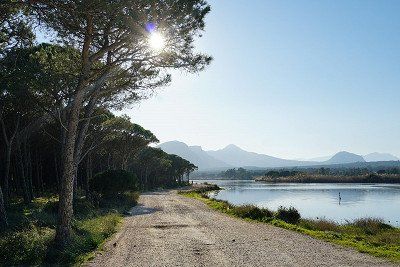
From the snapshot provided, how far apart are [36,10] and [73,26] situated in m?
1.38

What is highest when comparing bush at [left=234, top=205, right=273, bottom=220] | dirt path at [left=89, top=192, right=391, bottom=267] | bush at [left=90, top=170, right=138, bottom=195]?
bush at [left=90, top=170, right=138, bottom=195]

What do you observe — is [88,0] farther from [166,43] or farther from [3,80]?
[3,80]

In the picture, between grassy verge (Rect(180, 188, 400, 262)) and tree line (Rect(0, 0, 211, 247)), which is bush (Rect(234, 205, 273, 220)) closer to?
grassy verge (Rect(180, 188, 400, 262))

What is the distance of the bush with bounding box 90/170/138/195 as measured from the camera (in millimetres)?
37219

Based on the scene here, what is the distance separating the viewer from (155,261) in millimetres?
11969

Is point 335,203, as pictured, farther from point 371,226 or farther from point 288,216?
point 288,216

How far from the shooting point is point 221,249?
1365 centimetres

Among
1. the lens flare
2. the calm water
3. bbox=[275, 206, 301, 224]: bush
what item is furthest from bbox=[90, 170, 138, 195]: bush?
the lens flare

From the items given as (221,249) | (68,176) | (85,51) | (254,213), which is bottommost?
(221,249)

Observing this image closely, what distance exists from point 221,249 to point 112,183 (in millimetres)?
25081

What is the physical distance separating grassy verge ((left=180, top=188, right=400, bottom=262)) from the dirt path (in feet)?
2.55

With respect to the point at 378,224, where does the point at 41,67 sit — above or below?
above

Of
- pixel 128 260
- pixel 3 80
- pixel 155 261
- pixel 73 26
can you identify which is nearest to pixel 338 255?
pixel 155 261

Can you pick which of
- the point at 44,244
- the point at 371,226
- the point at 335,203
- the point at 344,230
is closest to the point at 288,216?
the point at 344,230
